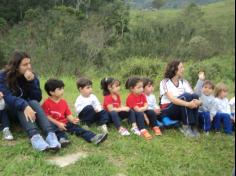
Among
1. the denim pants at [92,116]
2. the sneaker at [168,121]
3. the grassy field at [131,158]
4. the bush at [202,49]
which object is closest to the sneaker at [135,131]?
the grassy field at [131,158]

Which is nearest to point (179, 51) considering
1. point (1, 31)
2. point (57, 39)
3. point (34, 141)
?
point (57, 39)

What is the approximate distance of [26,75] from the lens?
443 cm

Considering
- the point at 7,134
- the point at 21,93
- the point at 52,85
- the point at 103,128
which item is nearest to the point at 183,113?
the point at 103,128

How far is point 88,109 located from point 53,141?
3.27 feet

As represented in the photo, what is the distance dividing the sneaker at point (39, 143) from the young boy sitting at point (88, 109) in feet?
3.30

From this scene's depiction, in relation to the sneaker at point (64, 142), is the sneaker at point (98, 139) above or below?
below

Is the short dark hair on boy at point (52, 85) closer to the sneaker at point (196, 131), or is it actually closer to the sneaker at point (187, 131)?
the sneaker at point (187, 131)

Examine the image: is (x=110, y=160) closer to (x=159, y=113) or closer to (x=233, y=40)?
(x=159, y=113)

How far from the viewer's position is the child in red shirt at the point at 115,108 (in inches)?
196

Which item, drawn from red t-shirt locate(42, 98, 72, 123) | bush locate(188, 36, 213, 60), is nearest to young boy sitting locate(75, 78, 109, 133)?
red t-shirt locate(42, 98, 72, 123)

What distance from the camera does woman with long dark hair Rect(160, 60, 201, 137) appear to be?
195 inches

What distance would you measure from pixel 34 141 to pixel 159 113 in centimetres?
179

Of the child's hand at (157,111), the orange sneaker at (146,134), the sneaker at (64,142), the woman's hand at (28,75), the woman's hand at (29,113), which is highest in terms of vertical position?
the woman's hand at (28,75)

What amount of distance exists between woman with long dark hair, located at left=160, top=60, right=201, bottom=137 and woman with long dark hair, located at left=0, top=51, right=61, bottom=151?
62.6 inches
